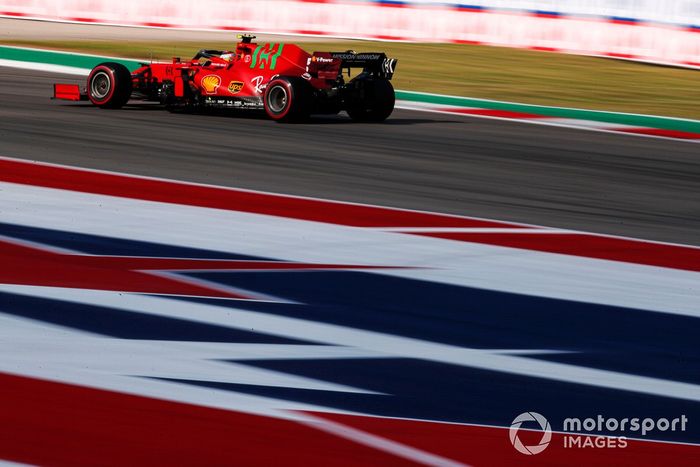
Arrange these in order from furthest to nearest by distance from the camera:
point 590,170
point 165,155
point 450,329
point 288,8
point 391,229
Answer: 1. point 288,8
2. point 590,170
3. point 165,155
4. point 391,229
5. point 450,329

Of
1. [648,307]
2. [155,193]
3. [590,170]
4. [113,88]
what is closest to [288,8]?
[113,88]

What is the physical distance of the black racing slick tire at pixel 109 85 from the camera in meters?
13.1

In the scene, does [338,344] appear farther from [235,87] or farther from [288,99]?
[235,87]

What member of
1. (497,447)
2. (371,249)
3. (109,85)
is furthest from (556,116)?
(497,447)

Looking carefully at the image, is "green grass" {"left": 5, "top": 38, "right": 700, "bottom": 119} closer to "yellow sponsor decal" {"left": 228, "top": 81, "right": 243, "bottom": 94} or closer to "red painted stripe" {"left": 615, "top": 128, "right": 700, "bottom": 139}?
"red painted stripe" {"left": 615, "top": 128, "right": 700, "bottom": 139}

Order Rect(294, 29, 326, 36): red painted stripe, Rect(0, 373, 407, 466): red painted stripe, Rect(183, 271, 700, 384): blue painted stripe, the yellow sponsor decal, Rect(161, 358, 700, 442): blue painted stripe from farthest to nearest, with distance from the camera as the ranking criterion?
Rect(294, 29, 326, 36): red painted stripe
the yellow sponsor decal
Rect(183, 271, 700, 384): blue painted stripe
Rect(161, 358, 700, 442): blue painted stripe
Rect(0, 373, 407, 466): red painted stripe

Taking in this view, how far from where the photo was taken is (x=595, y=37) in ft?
75.9

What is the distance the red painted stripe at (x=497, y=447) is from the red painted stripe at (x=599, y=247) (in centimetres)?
315

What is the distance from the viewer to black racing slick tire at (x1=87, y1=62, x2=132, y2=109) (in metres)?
13.1

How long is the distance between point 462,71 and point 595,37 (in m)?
3.73

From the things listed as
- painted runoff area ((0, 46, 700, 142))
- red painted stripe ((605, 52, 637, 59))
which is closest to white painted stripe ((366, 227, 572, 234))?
painted runoff area ((0, 46, 700, 142))

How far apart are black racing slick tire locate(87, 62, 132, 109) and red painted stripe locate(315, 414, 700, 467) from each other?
9373 millimetres

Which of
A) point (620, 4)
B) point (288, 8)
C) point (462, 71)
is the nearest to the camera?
point (462, 71)

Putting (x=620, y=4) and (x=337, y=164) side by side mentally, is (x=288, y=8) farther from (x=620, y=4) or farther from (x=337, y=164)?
(x=337, y=164)
